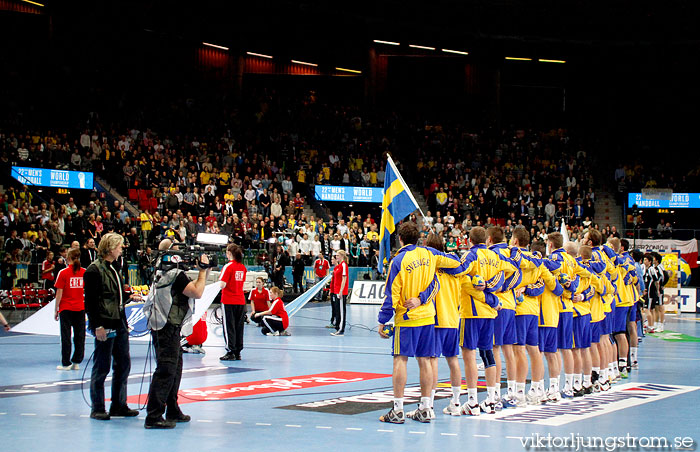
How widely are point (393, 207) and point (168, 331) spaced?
21.0 feet

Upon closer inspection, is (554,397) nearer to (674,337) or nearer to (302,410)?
(302,410)

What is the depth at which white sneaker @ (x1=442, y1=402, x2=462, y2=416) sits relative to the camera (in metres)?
9.66

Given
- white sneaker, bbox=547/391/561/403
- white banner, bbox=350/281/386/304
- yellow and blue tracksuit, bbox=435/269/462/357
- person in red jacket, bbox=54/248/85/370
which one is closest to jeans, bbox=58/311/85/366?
person in red jacket, bbox=54/248/85/370

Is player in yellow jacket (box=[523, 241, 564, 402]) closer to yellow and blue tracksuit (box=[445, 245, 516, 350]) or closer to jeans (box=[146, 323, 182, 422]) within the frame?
yellow and blue tracksuit (box=[445, 245, 516, 350])

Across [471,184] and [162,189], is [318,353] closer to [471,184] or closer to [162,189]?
[162,189]

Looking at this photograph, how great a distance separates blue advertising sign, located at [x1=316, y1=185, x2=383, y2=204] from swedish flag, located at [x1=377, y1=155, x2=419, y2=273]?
928 inches

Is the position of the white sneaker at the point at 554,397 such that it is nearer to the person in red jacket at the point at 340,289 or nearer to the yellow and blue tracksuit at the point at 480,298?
the yellow and blue tracksuit at the point at 480,298

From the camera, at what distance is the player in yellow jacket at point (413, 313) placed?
9.24 metres

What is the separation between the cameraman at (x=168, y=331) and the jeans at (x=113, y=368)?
0.70 meters

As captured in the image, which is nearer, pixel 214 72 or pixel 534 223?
pixel 534 223

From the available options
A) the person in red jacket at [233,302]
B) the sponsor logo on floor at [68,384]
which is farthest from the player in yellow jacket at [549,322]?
the person in red jacket at [233,302]

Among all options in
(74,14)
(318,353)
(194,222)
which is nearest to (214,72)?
(74,14)

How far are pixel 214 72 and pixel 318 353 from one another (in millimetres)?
33976

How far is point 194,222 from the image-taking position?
2925 cm
